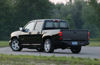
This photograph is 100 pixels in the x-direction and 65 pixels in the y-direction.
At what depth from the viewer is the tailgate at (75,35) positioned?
19.7 meters

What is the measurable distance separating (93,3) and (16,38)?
7702 centimetres

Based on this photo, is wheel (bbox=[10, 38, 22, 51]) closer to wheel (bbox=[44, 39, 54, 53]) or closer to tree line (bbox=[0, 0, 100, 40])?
wheel (bbox=[44, 39, 54, 53])

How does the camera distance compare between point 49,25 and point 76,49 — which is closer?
point 76,49

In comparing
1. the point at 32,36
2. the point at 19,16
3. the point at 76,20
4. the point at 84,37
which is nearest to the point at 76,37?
the point at 84,37

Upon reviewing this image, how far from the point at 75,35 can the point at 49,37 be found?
1.40m

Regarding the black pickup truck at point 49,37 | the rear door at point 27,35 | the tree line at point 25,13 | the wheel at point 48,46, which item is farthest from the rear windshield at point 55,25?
the tree line at point 25,13

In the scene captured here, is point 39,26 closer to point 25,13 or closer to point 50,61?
point 50,61

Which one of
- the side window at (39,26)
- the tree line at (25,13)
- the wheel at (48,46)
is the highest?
the side window at (39,26)

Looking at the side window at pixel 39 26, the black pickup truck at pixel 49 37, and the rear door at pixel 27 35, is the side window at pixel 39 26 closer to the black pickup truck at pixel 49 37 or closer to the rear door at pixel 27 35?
the black pickup truck at pixel 49 37

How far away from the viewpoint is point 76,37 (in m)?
20.1

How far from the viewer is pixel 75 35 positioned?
2000 centimetres

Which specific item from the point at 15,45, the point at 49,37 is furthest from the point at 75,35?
the point at 15,45

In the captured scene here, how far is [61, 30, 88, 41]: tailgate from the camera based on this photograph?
19719 millimetres

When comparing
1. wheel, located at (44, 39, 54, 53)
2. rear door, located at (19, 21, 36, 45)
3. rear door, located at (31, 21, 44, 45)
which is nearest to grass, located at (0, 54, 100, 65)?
wheel, located at (44, 39, 54, 53)
